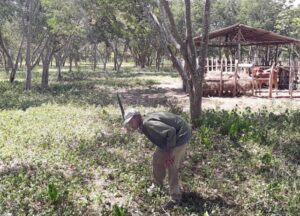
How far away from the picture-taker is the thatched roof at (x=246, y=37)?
69.5 feet

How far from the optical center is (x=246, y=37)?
918 inches

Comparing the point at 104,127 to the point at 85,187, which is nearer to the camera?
the point at 85,187

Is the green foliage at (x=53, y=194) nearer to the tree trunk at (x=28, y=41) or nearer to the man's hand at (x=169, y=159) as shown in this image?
the man's hand at (x=169, y=159)

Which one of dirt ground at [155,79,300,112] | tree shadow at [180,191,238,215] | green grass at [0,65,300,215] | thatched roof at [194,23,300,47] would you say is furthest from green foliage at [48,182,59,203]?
thatched roof at [194,23,300,47]

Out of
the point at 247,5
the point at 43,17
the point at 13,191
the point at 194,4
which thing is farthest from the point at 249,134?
the point at 247,5

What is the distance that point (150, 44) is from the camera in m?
50.4

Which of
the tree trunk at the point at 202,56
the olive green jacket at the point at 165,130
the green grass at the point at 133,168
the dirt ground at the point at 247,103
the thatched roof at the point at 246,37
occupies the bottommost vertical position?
the green grass at the point at 133,168

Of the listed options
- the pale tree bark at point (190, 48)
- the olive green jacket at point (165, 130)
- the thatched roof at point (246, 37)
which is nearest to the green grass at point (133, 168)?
the pale tree bark at point (190, 48)

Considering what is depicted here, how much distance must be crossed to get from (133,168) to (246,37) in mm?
17569

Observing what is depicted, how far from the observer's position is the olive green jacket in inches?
228

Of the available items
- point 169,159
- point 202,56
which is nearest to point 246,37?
point 202,56

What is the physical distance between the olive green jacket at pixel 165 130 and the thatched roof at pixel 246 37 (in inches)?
597

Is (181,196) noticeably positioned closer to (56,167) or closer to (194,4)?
(56,167)

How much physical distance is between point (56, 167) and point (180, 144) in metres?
2.59
